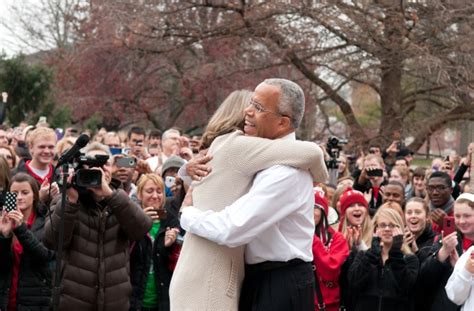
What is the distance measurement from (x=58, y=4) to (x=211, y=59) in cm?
1701

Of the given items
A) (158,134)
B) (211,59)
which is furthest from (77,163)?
(211,59)

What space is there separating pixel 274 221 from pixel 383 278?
276cm

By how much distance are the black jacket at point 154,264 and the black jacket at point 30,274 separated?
0.67 metres

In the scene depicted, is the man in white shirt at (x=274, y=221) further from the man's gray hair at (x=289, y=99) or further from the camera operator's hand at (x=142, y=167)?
the camera operator's hand at (x=142, y=167)

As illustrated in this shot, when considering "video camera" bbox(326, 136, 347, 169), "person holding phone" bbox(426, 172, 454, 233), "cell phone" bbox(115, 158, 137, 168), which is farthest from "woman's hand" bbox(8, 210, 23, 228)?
"video camera" bbox(326, 136, 347, 169)

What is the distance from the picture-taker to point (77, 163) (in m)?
6.04

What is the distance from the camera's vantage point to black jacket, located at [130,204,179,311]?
7227mm

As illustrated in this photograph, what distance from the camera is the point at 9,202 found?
660 centimetres

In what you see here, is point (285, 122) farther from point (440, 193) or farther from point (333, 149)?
point (333, 149)

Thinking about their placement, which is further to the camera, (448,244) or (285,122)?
(448,244)

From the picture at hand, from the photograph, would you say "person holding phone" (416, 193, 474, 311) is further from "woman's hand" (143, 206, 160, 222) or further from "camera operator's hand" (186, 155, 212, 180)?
"camera operator's hand" (186, 155, 212, 180)

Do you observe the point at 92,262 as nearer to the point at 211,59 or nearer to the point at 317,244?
A: the point at 317,244

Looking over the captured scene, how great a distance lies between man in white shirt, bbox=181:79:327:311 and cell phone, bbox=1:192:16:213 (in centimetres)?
236

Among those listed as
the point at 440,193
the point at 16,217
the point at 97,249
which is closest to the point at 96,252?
the point at 97,249
